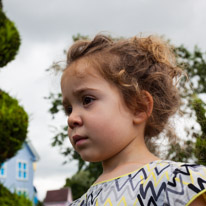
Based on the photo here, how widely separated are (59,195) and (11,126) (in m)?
27.0

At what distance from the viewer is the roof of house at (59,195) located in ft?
107

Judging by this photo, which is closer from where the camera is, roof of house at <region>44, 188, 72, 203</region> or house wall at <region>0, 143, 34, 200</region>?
house wall at <region>0, 143, 34, 200</region>

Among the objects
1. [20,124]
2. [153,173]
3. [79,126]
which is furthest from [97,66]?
[20,124]

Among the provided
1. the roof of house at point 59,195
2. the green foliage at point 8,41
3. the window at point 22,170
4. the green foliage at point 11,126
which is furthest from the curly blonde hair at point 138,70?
the roof of house at point 59,195

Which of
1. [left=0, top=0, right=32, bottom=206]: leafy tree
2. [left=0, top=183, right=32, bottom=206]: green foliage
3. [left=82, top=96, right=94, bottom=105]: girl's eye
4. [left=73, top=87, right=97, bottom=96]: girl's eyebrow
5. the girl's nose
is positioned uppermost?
[left=73, top=87, right=97, bottom=96]: girl's eyebrow

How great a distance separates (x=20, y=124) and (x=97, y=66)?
5.70 m

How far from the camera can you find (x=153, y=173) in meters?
2.16

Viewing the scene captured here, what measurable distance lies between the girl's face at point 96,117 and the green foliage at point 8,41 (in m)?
6.48

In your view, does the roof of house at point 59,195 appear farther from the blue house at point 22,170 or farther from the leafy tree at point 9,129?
the leafy tree at point 9,129

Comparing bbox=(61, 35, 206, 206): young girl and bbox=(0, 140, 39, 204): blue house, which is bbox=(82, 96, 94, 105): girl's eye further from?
bbox=(0, 140, 39, 204): blue house

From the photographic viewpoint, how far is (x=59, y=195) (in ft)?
111

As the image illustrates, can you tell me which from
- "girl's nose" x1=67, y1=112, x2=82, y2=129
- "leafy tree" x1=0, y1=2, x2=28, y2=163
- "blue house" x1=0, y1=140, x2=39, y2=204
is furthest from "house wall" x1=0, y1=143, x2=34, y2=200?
"girl's nose" x1=67, y1=112, x2=82, y2=129

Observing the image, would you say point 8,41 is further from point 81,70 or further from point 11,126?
point 81,70

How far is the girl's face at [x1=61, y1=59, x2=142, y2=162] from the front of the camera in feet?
7.63
